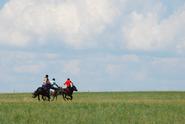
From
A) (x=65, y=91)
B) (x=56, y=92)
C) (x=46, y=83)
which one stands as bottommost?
(x=56, y=92)

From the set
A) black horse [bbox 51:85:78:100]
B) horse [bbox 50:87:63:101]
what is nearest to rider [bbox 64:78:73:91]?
black horse [bbox 51:85:78:100]

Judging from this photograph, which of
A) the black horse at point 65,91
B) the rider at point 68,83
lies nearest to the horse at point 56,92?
the black horse at point 65,91

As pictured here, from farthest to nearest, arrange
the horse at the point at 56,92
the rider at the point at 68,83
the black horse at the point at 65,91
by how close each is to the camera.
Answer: the rider at the point at 68,83
the black horse at the point at 65,91
the horse at the point at 56,92

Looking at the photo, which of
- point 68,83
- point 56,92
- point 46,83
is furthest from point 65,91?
point 46,83

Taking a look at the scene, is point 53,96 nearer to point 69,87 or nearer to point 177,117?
point 69,87

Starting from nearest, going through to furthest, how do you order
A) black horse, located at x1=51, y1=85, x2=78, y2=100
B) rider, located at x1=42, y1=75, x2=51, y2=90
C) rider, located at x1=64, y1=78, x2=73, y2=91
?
rider, located at x1=42, y1=75, x2=51, y2=90 → black horse, located at x1=51, y1=85, x2=78, y2=100 → rider, located at x1=64, y1=78, x2=73, y2=91

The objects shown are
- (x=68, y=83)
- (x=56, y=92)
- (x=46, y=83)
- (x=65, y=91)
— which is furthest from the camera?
(x=68, y=83)

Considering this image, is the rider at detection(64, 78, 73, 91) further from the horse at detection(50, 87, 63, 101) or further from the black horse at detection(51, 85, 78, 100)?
the horse at detection(50, 87, 63, 101)

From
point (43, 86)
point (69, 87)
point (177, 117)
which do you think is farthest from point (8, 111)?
point (69, 87)

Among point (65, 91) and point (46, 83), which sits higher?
point (46, 83)

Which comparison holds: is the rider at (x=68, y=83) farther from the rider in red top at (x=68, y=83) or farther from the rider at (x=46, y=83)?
the rider at (x=46, y=83)

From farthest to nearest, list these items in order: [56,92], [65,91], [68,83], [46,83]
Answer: [68,83]
[65,91]
[56,92]
[46,83]

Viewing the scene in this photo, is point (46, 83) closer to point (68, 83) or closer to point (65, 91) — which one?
point (65, 91)

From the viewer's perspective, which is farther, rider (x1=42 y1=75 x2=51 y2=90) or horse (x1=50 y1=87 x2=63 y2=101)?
horse (x1=50 y1=87 x2=63 y2=101)
